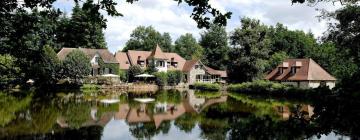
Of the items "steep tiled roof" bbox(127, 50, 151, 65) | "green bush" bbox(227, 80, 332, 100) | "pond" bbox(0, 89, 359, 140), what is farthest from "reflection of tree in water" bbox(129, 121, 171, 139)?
"steep tiled roof" bbox(127, 50, 151, 65)

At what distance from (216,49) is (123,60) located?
71.4 ft

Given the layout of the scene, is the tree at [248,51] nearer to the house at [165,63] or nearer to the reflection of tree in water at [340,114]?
the house at [165,63]

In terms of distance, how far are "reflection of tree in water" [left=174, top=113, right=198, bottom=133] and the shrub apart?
36.3 m

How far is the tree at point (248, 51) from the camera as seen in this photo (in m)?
56.1

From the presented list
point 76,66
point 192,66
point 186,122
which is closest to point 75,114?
point 186,122

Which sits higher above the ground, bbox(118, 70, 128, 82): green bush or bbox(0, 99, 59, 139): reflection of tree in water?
bbox(118, 70, 128, 82): green bush

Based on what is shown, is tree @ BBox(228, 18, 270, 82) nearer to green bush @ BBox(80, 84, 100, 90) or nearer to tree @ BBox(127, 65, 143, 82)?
tree @ BBox(127, 65, 143, 82)

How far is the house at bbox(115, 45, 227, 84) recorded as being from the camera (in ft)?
230

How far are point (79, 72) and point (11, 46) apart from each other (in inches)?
2033

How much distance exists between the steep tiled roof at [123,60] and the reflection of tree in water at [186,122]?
42.3m

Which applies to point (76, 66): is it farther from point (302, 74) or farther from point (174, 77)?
point (302, 74)

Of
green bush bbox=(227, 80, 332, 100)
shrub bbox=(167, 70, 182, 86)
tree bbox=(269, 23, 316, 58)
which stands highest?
tree bbox=(269, 23, 316, 58)

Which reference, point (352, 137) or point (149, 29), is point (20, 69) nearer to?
point (352, 137)

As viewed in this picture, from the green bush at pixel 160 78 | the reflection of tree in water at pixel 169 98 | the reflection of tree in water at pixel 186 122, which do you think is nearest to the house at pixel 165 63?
the green bush at pixel 160 78
